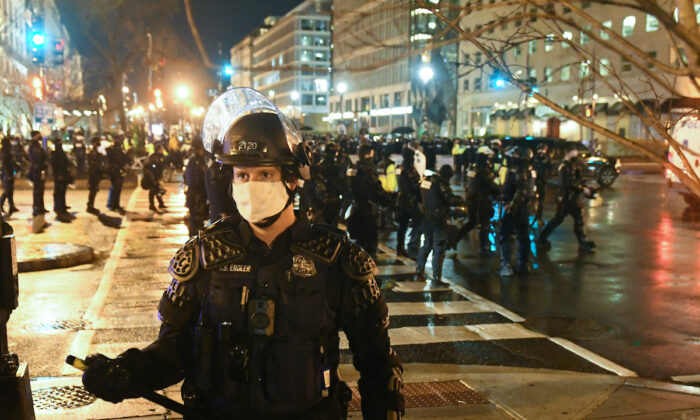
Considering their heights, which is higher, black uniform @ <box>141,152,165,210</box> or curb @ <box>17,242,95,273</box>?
black uniform @ <box>141,152,165,210</box>

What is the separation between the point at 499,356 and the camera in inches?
290

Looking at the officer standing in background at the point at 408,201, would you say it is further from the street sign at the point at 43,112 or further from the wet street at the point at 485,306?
the street sign at the point at 43,112

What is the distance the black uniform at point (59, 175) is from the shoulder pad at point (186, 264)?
15469 millimetres

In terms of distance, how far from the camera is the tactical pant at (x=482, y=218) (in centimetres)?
1320

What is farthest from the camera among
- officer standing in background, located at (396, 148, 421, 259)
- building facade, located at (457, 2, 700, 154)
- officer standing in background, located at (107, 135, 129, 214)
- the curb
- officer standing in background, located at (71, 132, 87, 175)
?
building facade, located at (457, 2, 700, 154)

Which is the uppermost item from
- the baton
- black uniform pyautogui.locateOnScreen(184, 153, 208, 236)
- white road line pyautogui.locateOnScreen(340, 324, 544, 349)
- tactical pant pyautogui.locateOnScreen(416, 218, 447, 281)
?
black uniform pyautogui.locateOnScreen(184, 153, 208, 236)

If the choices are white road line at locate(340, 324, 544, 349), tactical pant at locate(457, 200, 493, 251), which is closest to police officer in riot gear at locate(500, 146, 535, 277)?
tactical pant at locate(457, 200, 493, 251)

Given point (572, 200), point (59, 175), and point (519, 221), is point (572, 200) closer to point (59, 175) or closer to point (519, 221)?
point (519, 221)

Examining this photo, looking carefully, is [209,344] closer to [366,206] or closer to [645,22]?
[366,206]

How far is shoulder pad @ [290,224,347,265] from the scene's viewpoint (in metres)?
2.76

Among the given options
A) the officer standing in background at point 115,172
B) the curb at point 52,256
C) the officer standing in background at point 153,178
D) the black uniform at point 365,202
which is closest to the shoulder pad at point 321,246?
the black uniform at point 365,202

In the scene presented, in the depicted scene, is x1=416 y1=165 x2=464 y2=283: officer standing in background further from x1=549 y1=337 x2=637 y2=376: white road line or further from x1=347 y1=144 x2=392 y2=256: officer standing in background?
x1=549 y1=337 x2=637 y2=376: white road line

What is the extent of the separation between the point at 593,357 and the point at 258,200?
5.56 meters

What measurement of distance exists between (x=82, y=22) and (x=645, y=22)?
4002 cm
